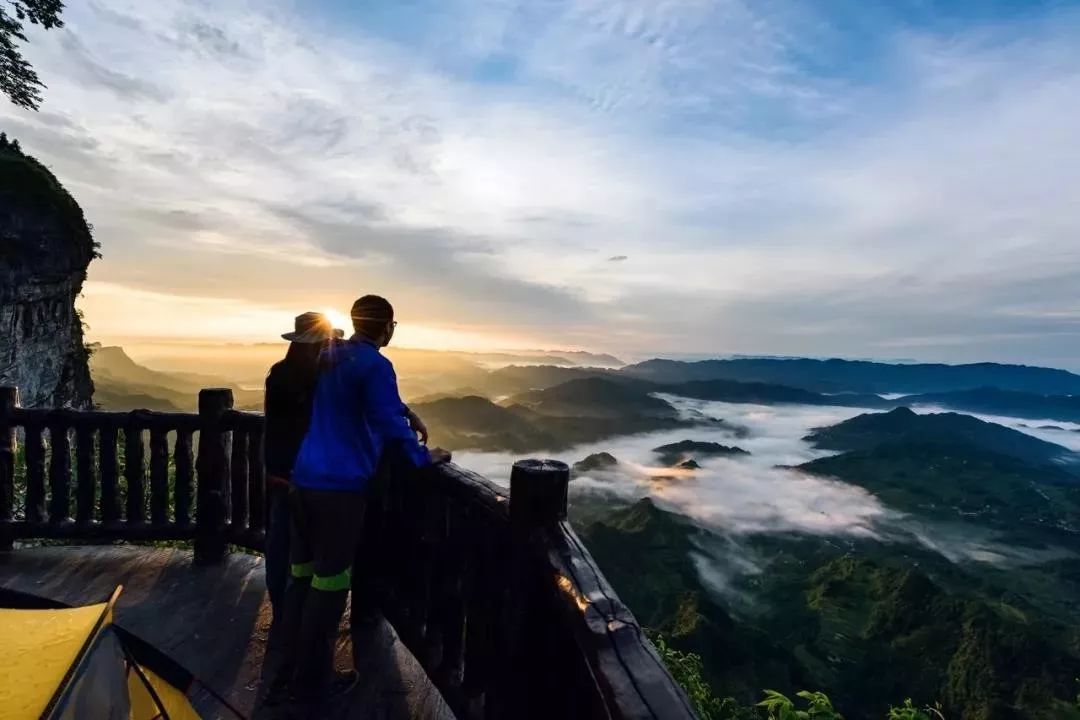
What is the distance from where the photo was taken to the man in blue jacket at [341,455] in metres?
3.63

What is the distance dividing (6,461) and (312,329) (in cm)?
496

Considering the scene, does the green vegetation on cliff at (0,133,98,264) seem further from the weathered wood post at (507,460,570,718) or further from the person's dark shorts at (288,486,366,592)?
the weathered wood post at (507,460,570,718)

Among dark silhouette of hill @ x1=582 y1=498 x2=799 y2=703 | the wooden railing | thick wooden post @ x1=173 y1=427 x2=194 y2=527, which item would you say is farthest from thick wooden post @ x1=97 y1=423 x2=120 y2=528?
dark silhouette of hill @ x1=582 y1=498 x2=799 y2=703

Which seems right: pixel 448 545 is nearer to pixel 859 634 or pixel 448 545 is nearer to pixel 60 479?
pixel 60 479

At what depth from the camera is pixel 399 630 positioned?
4.47 meters

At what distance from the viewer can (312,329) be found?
14.0 feet

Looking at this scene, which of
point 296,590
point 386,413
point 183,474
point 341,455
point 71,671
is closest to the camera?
point 71,671

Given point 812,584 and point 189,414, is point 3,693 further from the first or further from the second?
point 812,584

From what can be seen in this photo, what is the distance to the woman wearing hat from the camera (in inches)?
169

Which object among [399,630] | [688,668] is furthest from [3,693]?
[688,668]

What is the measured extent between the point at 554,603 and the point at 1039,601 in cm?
23811

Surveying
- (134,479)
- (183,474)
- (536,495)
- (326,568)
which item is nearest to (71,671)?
(326,568)

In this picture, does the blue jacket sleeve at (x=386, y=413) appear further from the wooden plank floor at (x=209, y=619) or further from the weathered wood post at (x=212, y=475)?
the weathered wood post at (x=212, y=475)

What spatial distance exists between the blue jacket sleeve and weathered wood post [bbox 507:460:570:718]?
930 millimetres
